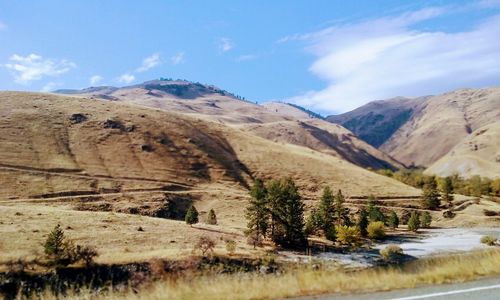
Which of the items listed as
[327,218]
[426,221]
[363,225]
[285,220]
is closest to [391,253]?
[327,218]

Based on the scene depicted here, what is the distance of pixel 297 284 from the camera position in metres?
11.9

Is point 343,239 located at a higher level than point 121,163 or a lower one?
lower

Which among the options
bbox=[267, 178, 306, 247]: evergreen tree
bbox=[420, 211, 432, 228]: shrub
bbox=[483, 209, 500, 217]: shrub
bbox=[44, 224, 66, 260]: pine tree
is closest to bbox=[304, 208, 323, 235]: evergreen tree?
bbox=[267, 178, 306, 247]: evergreen tree

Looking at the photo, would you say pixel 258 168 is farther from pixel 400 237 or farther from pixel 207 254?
pixel 207 254

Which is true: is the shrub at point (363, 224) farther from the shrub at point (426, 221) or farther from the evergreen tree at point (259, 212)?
the evergreen tree at point (259, 212)

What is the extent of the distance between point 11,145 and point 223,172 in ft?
200

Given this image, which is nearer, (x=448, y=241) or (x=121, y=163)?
(x=448, y=241)

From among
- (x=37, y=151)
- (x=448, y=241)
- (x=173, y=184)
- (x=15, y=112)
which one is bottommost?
(x=448, y=241)

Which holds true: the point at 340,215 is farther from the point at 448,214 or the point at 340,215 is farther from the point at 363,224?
the point at 448,214

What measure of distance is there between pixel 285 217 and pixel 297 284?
6817 centimetres

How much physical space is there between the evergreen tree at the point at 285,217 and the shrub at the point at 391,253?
13346mm

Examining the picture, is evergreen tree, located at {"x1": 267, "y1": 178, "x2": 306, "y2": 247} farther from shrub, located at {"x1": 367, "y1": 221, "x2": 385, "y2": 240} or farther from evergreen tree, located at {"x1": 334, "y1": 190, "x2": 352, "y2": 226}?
evergreen tree, located at {"x1": 334, "y1": 190, "x2": 352, "y2": 226}

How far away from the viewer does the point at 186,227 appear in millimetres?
77312

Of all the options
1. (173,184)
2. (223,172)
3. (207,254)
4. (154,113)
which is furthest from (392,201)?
(154,113)
